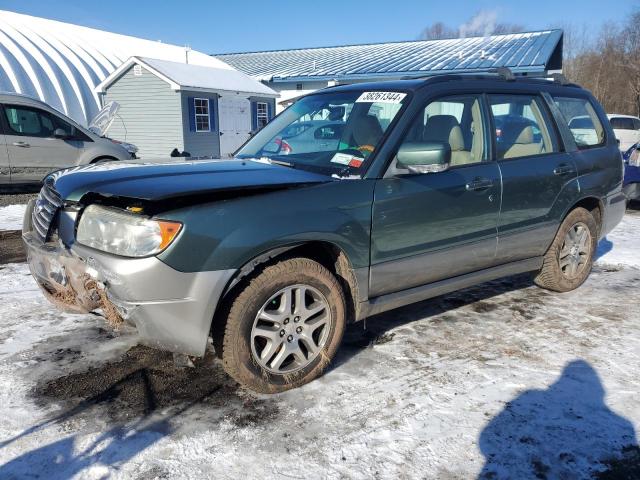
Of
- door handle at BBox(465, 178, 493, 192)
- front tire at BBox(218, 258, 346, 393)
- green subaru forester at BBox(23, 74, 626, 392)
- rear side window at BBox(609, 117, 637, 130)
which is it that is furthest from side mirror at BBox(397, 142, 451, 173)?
rear side window at BBox(609, 117, 637, 130)

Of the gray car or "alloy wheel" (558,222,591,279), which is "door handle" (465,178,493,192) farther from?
the gray car

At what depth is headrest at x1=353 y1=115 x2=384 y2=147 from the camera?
128 inches

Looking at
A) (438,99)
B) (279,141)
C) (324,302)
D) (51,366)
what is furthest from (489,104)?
(51,366)

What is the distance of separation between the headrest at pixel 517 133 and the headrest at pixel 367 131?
1.20m

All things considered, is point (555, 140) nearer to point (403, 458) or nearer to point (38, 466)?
point (403, 458)

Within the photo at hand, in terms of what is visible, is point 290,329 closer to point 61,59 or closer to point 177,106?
point 177,106

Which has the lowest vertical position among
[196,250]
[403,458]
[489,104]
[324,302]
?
[403,458]

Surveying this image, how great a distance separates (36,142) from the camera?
31.3ft

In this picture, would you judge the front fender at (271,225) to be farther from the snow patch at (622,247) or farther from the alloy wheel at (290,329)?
the snow patch at (622,247)

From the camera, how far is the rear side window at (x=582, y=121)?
4461mm

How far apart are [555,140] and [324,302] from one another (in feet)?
8.72

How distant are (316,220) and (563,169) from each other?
255cm

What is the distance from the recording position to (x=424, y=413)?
2752 millimetres

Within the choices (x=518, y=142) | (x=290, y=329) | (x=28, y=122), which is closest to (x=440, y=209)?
(x=518, y=142)
